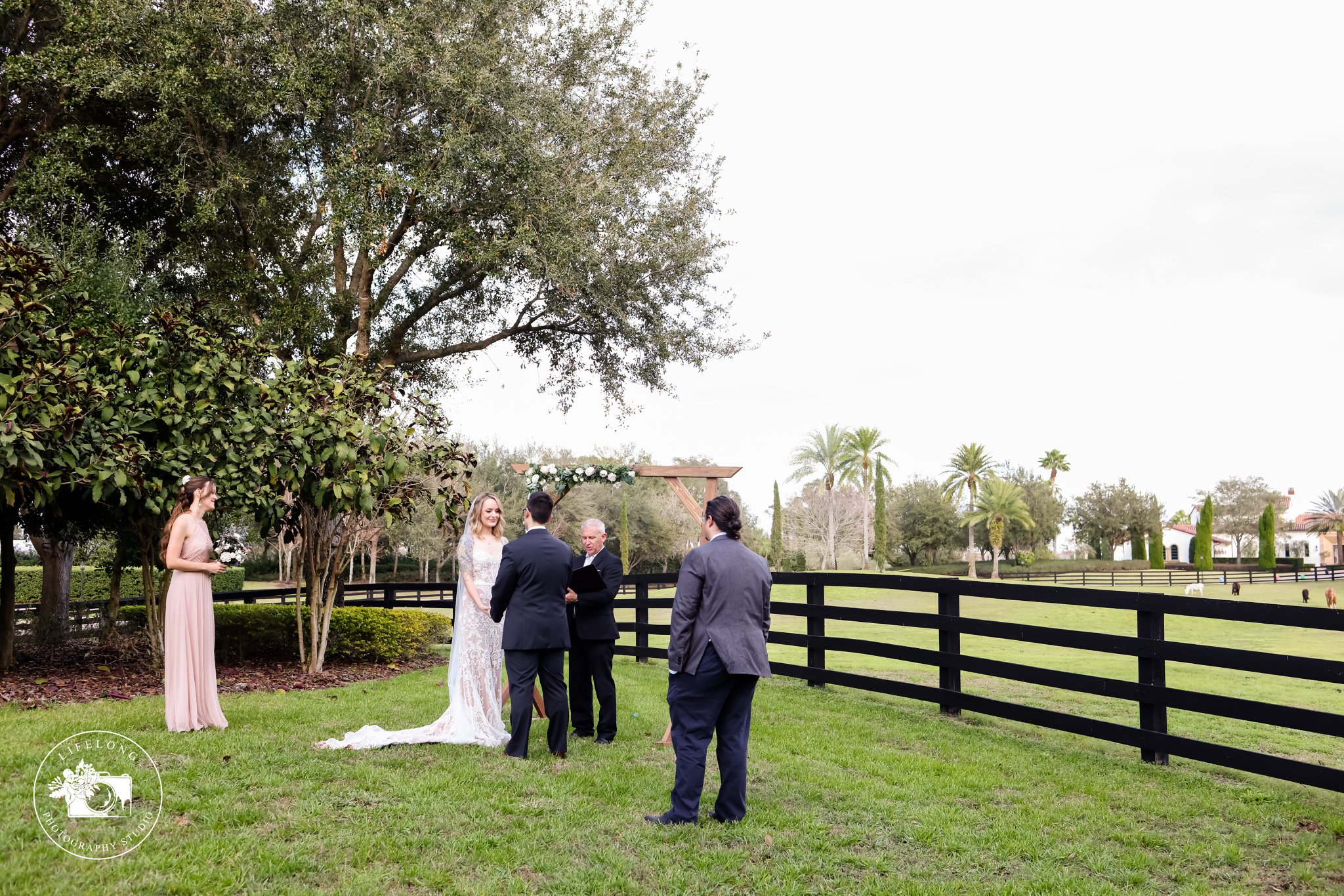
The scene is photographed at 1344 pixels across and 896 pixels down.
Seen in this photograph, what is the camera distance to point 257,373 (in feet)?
37.7

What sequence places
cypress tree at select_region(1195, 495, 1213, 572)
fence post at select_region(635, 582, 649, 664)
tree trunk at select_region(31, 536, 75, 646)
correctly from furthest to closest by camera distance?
cypress tree at select_region(1195, 495, 1213, 572), tree trunk at select_region(31, 536, 75, 646), fence post at select_region(635, 582, 649, 664)

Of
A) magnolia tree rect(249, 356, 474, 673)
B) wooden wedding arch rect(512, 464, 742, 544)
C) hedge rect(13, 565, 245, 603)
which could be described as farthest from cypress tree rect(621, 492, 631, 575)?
wooden wedding arch rect(512, 464, 742, 544)

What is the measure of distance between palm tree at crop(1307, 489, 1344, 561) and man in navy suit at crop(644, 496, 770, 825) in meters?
87.7

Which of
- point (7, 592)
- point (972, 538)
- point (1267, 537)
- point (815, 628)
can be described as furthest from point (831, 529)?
point (7, 592)

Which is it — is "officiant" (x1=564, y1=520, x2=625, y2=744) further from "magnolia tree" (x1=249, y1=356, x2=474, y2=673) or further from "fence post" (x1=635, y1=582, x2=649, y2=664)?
"fence post" (x1=635, y1=582, x2=649, y2=664)

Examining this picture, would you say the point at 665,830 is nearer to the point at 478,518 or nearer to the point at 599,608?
the point at 599,608

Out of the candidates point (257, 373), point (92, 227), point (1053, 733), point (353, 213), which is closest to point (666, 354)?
point (353, 213)

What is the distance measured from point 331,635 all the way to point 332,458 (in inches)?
149

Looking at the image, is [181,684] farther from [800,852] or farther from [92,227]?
[92,227]

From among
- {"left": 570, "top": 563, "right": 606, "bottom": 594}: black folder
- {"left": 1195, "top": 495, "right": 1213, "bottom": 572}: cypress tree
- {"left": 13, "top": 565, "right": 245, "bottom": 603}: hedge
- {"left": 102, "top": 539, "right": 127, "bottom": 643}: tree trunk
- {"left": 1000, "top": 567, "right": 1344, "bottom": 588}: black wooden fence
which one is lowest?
{"left": 1000, "top": 567, "right": 1344, "bottom": 588}: black wooden fence

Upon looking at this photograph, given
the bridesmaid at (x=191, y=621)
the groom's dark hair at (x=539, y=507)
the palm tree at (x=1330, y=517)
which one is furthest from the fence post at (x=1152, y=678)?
the palm tree at (x=1330, y=517)

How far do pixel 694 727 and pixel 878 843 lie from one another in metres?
1.14

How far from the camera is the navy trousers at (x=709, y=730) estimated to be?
5.01 metres

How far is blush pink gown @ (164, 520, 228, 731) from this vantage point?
673cm
